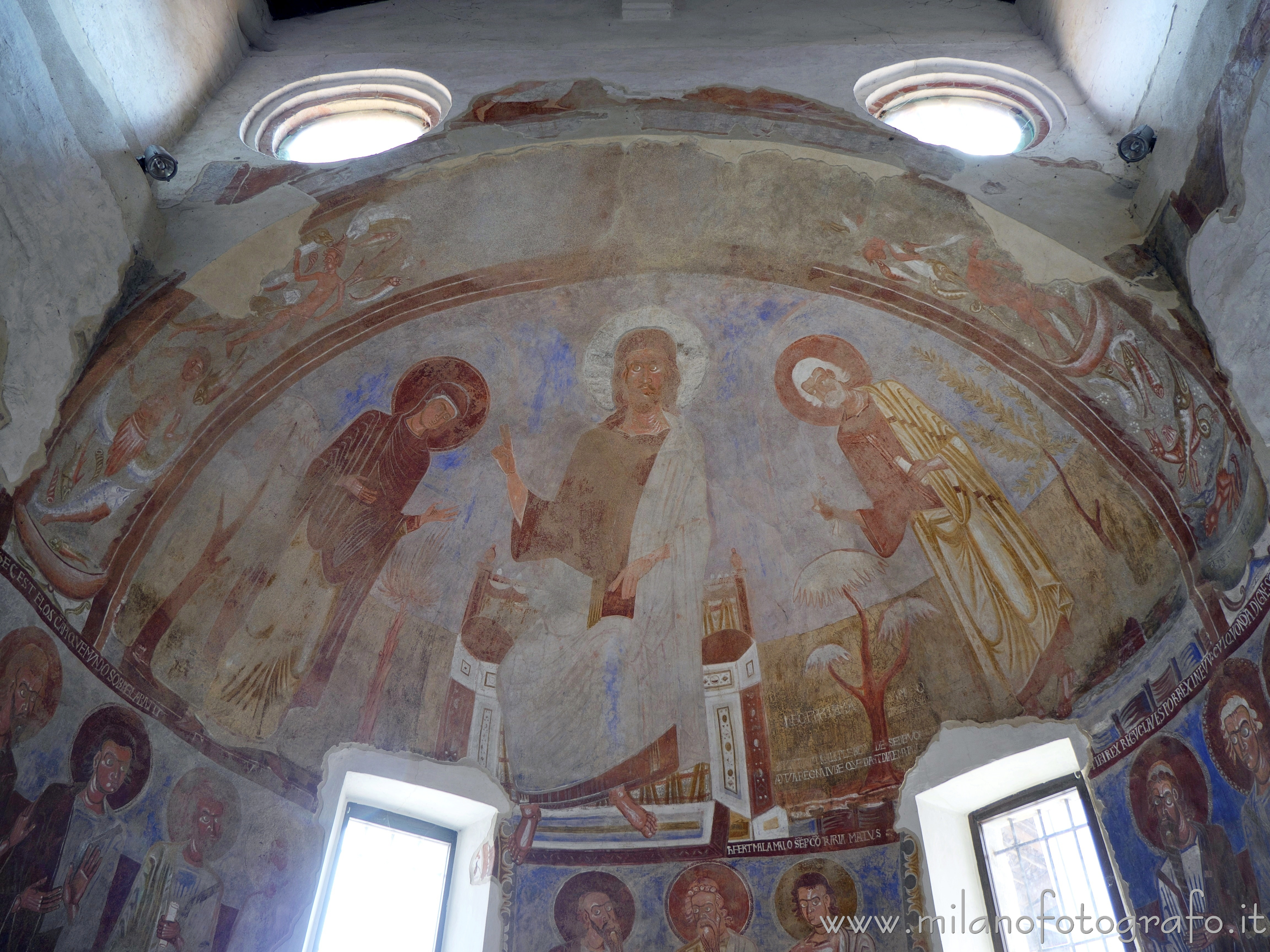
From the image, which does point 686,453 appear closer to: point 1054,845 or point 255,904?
point 1054,845

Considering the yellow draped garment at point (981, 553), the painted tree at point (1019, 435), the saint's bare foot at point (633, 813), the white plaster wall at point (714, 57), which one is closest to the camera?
the white plaster wall at point (714, 57)

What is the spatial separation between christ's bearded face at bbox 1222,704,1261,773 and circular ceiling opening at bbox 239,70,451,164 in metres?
7.63

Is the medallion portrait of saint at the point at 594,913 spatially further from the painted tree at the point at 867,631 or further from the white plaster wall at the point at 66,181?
the white plaster wall at the point at 66,181

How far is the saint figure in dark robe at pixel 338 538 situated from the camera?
343 inches

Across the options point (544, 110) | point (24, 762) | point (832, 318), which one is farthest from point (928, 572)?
point (24, 762)

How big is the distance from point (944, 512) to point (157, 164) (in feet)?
23.4

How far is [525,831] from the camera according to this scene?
957 cm

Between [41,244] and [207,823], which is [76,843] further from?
[41,244]

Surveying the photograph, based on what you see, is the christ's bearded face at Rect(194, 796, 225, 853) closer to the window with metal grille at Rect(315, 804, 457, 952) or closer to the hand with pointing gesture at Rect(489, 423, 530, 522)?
the window with metal grille at Rect(315, 804, 457, 952)

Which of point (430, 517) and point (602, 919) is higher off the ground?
point (430, 517)

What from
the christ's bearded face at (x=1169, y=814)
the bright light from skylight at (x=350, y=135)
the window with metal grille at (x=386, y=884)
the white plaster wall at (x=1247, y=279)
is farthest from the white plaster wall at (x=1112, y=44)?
the window with metal grille at (x=386, y=884)

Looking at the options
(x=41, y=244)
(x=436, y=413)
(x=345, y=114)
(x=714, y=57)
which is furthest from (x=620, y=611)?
(x=41, y=244)

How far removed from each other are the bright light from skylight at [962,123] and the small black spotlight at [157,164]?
5838 millimetres

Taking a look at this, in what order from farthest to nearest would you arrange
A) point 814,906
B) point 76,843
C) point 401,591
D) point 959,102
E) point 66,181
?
point 401,591 → point 959,102 → point 814,906 → point 76,843 → point 66,181
